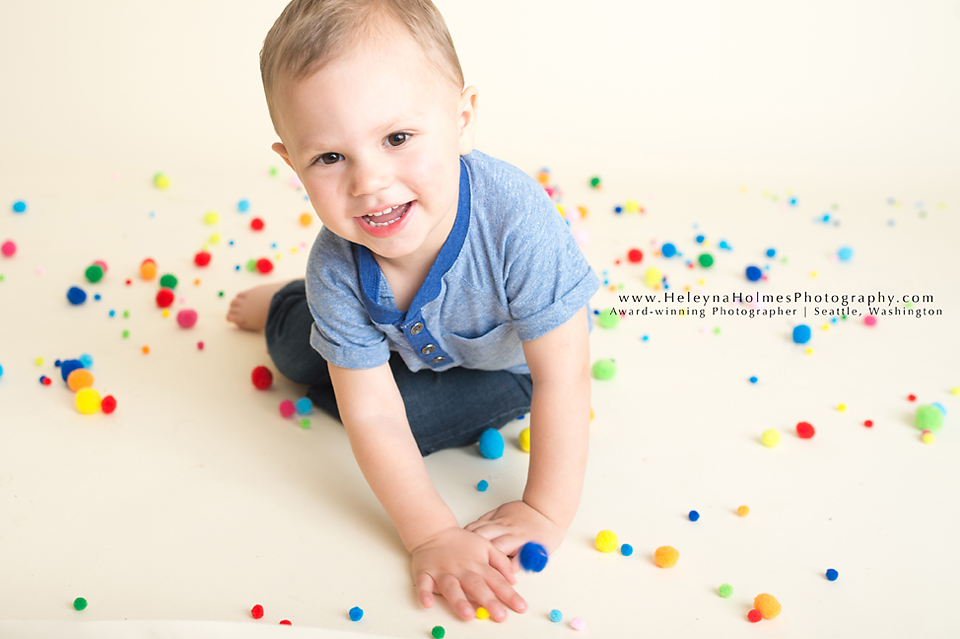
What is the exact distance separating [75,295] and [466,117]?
1.13m

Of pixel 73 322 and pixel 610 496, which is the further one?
pixel 73 322

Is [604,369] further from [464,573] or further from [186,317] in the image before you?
[186,317]

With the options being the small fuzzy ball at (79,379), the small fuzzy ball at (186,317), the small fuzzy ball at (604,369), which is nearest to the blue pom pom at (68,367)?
the small fuzzy ball at (79,379)

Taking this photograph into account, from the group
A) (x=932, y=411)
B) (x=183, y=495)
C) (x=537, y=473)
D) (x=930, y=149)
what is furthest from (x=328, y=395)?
(x=930, y=149)

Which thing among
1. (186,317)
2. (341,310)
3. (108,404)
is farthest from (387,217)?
(186,317)

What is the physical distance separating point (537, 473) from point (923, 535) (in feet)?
1.89

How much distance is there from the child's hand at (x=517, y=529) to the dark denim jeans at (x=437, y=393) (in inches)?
9.2

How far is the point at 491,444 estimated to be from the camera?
4.64 feet

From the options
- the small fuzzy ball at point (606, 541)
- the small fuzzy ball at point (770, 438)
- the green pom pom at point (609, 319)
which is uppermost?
the green pom pom at point (609, 319)

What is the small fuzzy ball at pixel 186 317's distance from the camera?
178 cm

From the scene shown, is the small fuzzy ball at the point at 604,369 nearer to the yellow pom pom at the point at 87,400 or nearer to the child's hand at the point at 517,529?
the child's hand at the point at 517,529

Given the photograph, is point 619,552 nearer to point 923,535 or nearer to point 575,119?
point 923,535

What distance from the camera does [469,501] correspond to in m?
1.33

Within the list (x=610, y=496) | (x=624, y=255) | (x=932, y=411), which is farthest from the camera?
(x=624, y=255)
